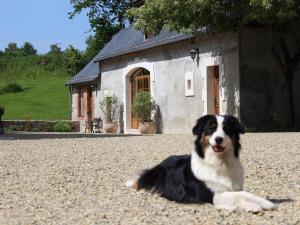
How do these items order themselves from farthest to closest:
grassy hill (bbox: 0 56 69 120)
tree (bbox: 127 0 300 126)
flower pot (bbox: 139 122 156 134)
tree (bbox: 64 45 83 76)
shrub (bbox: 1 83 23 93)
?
1. shrub (bbox: 1 83 23 93)
2. tree (bbox: 64 45 83 76)
3. grassy hill (bbox: 0 56 69 120)
4. flower pot (bbox: 139 122 156 134)
5. tree (bbox: 127 0 300 126)

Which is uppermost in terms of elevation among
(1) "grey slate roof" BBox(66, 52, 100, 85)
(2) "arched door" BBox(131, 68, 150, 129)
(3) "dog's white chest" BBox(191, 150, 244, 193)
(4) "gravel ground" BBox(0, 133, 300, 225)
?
(1) "grey slate roof" BBox(66, 52, 100, 85)

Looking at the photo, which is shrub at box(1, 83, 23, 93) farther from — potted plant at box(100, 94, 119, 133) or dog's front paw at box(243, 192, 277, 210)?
dog's front paw at box(243, 192, 277, 210)

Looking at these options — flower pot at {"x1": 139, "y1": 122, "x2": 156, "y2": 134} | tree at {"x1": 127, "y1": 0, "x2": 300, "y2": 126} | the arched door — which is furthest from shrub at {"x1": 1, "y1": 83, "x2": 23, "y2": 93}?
tree at {"x1": 127, "y1": 0, "x2": 300, "y2": 126}

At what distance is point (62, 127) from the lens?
93.1ft

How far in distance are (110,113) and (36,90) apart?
2557cm

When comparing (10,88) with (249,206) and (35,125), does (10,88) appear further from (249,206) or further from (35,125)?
(249,206)

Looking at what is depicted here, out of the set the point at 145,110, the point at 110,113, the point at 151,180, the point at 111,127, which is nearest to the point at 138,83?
the point at 110,113

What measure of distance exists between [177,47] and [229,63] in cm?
316

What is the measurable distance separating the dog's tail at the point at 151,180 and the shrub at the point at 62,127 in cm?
2223

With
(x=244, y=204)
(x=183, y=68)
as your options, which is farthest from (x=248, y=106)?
(x=244, y=204)

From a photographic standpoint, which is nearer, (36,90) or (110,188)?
(110,188)

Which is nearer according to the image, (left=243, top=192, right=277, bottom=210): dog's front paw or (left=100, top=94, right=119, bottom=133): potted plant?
(left=243, top=192, right=277, bottom=210): dog's front paw

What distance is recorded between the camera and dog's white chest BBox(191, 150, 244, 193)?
503 cm

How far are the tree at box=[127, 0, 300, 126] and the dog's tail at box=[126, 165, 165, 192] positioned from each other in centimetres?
891
